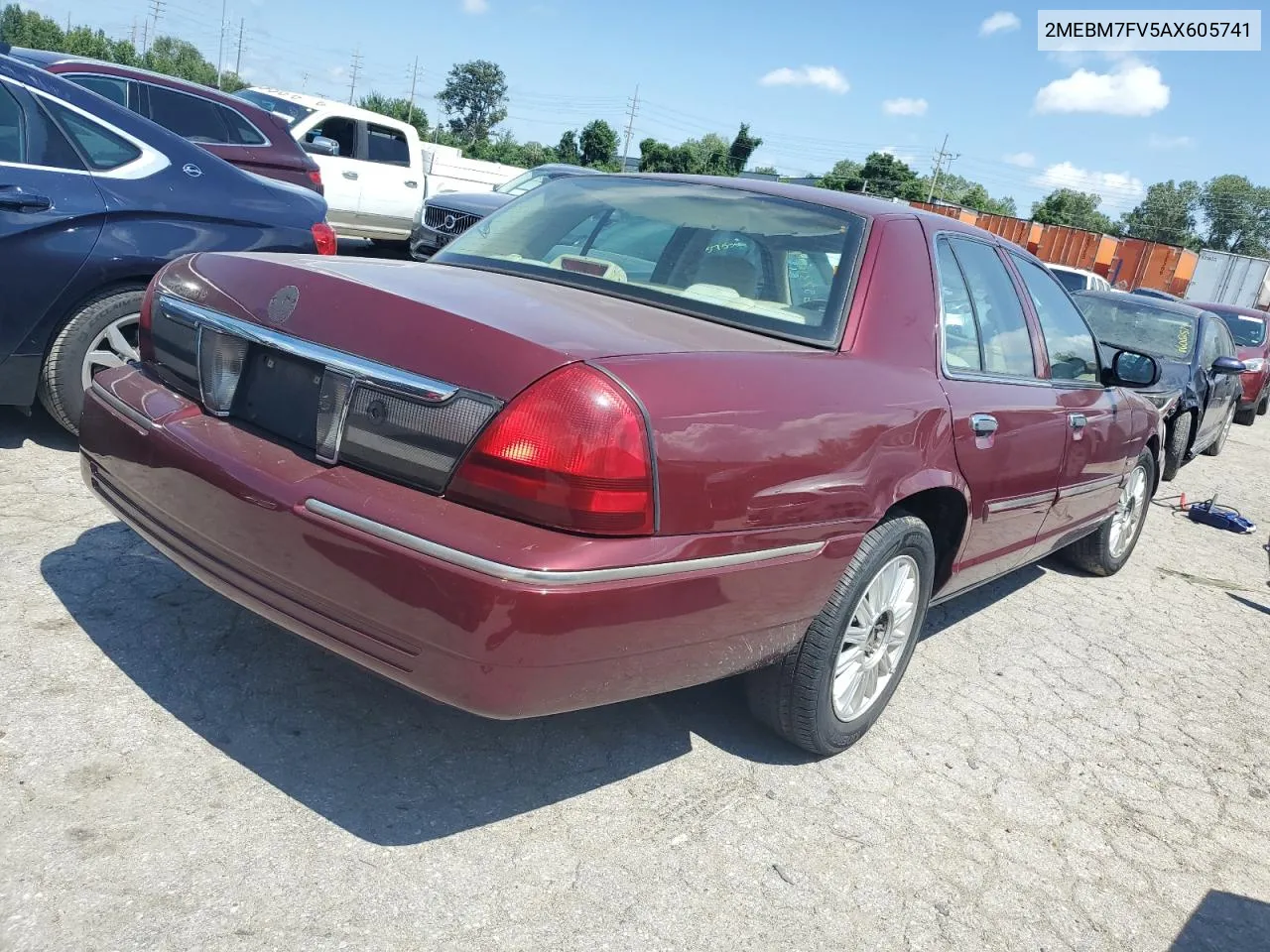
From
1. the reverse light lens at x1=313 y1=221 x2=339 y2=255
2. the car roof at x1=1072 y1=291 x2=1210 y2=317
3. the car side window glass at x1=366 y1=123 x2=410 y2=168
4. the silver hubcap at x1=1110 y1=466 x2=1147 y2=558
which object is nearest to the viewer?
the reverse light lens at x1=313 y1=221 x2=339 y2=255

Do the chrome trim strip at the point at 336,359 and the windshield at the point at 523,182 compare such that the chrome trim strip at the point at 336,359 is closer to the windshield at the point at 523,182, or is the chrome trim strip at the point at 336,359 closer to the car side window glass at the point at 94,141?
the car side window glass at the point at 94,141

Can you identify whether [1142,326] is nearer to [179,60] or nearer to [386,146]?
[386,146]

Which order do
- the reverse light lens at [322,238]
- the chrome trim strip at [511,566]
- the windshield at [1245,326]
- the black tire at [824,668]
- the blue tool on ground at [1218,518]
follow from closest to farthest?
the chrome trim strip at [511,566] < the black tire at [824,668] < the reverse light lens at [322,238] < the blue tool on ground at [1218,518] < the windshield at [1245,326]

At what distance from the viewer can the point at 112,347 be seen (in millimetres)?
4344

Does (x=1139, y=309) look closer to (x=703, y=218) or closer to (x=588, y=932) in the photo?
(x=703, y=218)

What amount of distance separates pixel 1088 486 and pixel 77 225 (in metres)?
4.32

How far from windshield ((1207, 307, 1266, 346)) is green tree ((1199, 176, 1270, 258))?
106457mm

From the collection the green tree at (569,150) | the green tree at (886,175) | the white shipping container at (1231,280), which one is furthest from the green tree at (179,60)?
the white shipping container at (1231,280)

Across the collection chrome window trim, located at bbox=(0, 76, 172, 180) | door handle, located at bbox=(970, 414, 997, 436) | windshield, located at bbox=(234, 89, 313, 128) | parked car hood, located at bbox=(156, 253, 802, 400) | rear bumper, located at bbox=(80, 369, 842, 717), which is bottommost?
rear bumper, located at bbox=(80, 369, 842, 717)

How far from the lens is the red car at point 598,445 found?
211 centimetres

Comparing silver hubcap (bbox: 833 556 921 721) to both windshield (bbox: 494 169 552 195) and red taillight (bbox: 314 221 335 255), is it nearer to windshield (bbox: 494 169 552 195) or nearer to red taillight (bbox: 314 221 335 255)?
red taillight (bbox: 314 221 335 255)

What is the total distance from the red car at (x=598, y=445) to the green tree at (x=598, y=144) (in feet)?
225

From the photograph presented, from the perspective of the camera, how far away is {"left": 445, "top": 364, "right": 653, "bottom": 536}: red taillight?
2.08 metres

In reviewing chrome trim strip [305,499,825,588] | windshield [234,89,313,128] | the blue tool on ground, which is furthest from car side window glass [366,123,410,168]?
chrome trim strip [305,499,825,588]
